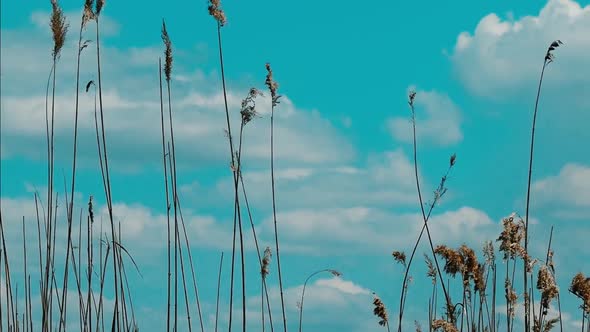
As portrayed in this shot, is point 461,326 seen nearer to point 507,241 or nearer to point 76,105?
point 507,241

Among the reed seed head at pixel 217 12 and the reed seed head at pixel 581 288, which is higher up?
the reed seed head at pixel 217 12

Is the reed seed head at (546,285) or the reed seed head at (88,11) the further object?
the reed seed head at (88,11)

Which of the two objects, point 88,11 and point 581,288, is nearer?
point 581,288

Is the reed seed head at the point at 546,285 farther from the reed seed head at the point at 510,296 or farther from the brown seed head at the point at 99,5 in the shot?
the brown seed head at the point at 99,5

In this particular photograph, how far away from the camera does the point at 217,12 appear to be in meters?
3.79

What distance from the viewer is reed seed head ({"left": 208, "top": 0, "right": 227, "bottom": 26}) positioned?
3.77 m

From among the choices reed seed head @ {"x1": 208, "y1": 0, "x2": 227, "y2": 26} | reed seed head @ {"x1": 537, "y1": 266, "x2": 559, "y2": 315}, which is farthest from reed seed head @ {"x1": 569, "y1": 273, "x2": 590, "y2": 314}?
reed seed head @ {"x1": 208, "y1": 0, "x2": 227, "y2": 26}

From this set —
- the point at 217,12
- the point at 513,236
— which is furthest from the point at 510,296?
the point at 217,12

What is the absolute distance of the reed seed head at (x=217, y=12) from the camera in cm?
377

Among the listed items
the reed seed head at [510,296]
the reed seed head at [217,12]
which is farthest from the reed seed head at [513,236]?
the reed seed head at [217,12]

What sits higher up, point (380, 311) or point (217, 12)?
point (217, 12)

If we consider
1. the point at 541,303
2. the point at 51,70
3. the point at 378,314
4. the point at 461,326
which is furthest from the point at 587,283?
the point at 51,70

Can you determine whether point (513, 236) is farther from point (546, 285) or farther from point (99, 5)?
point (99, 5)

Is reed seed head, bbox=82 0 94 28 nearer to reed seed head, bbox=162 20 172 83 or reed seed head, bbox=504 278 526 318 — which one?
reed seed head, bbox=162 20 172 83
